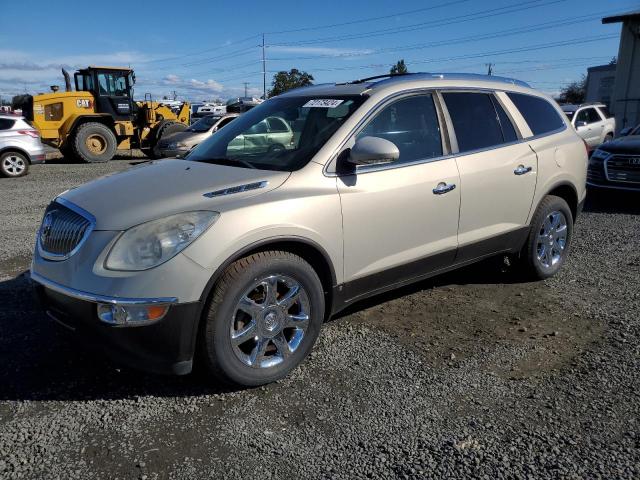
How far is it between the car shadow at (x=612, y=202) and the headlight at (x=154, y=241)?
25.0ft

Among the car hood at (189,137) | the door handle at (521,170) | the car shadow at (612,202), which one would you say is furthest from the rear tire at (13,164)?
the door handle at (521,170)

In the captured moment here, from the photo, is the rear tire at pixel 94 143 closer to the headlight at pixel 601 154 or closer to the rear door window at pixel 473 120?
the headlight at pixel 601 154

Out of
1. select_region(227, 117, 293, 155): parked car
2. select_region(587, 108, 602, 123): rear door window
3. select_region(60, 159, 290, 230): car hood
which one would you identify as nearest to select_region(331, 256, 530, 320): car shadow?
select_region(227, 117, 293, 155): parked car

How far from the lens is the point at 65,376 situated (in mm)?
3232

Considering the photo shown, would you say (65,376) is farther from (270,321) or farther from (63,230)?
(270,321)

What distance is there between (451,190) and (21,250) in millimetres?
4931

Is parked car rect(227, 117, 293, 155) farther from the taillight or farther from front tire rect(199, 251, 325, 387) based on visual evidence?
the taillight

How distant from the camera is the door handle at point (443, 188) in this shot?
12.4ft

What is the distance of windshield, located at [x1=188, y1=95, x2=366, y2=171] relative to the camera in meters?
3.49

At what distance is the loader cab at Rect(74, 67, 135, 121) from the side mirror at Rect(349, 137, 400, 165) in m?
16.1

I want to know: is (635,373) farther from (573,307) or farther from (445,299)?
(445,299)

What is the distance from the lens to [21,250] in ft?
20.0

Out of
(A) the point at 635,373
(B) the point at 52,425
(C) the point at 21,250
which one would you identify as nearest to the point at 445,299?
(A) the point at 635,373

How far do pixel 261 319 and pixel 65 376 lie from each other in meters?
1.28
